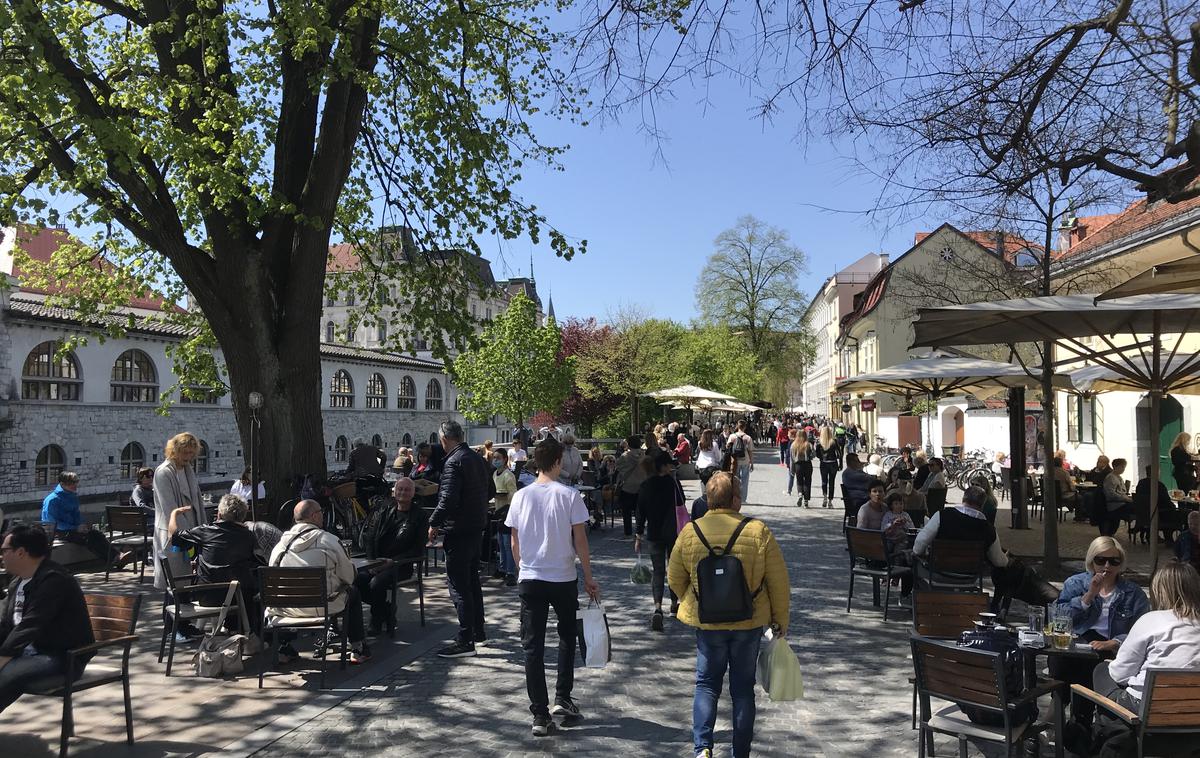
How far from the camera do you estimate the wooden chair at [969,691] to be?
4457mm

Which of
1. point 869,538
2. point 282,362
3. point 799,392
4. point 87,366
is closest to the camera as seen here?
point 869,538

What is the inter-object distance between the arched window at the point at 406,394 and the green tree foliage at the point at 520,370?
622 cm

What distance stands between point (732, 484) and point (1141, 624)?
2.29 meters

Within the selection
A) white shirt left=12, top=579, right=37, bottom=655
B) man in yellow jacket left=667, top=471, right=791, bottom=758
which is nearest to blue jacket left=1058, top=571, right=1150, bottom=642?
man in yellow jacket left=667, top=471, right=791, bottom=758

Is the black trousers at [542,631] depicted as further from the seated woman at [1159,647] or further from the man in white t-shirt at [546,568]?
the seated woman at [1159,647]

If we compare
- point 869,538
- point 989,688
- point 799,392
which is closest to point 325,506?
point 869,538

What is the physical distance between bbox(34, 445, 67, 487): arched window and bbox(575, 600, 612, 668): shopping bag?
28.5m

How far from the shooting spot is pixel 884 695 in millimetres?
6320

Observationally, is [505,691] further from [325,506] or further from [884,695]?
[325,506]

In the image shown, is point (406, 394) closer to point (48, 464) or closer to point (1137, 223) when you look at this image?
point (48, 464)

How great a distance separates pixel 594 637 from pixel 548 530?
780 millimetres

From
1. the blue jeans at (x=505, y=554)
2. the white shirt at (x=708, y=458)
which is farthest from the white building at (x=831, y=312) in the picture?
the blue jeans at (x=505, y=554)

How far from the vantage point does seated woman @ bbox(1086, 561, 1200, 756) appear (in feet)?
14.6

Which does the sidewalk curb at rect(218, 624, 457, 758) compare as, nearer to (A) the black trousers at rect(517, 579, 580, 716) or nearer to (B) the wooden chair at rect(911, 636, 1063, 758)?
(A) the black trousers at rect(517, 579, 580, 716)
